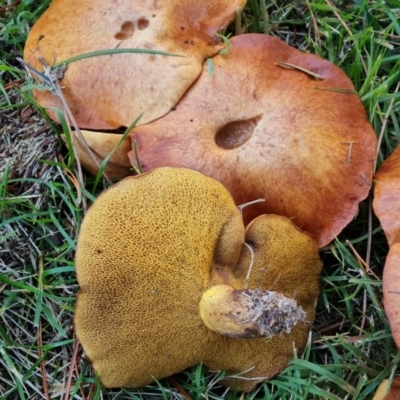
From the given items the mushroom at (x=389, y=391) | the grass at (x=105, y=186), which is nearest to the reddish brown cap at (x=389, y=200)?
the grass at (x=105, y=186)

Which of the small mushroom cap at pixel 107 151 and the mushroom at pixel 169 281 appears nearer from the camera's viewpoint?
the mushroom at pixel 169 281

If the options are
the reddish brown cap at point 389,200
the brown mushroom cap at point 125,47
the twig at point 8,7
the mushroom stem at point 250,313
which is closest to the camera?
the mushroom stem at point 250,313

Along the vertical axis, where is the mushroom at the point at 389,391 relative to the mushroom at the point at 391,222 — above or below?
below

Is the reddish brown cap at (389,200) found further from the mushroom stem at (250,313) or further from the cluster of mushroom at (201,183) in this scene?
the mushroom stem at (250,313)

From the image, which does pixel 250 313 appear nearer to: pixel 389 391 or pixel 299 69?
pixel 389 391

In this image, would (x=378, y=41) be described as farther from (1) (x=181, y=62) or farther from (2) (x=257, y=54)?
(1) (x=181, y=62)

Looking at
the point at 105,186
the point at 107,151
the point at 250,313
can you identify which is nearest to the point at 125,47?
the point at 107,151

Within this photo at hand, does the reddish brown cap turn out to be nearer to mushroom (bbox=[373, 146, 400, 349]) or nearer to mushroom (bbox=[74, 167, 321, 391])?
mushroom (bbox=[373, 146, 400, 349])

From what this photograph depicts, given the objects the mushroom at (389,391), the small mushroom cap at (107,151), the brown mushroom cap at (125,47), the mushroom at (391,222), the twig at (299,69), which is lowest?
the mushroom at (389,391)
